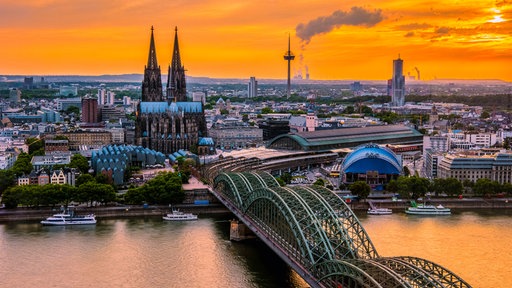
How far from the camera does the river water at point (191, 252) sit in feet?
51.6

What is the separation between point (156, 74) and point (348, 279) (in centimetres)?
3229

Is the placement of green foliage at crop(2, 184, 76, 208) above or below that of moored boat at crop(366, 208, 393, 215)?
above

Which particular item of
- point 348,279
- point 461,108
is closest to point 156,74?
point 348,279

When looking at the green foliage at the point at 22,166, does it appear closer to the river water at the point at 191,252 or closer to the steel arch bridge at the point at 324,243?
the river water at the point at 191,252

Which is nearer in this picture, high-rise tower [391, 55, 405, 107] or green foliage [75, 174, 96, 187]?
green foliage [75, 174, 96, 187]

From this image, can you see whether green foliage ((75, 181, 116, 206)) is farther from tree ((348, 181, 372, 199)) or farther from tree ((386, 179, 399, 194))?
tree ((386, 179, 399, 194))

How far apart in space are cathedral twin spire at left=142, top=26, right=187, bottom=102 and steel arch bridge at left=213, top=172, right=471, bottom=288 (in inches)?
847

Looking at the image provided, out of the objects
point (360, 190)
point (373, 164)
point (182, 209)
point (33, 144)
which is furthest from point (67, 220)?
point (33, 144)

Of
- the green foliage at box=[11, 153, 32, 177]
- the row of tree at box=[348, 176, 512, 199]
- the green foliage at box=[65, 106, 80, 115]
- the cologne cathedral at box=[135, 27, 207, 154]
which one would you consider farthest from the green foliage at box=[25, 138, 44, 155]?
the green foliage at box=[65, 106, 80, 115]

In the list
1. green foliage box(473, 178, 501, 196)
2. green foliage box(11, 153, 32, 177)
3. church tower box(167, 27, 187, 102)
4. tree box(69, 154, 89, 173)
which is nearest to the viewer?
green foliage box(473, 178, 501, 196)

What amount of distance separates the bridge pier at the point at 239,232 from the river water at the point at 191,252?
0.93ft

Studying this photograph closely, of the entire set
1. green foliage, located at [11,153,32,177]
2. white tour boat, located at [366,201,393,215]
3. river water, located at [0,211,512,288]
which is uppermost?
green foliage, located at [11,153,32,177]

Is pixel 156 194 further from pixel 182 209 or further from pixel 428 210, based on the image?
Answer: pixel 428 210

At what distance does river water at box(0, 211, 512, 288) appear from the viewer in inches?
619
